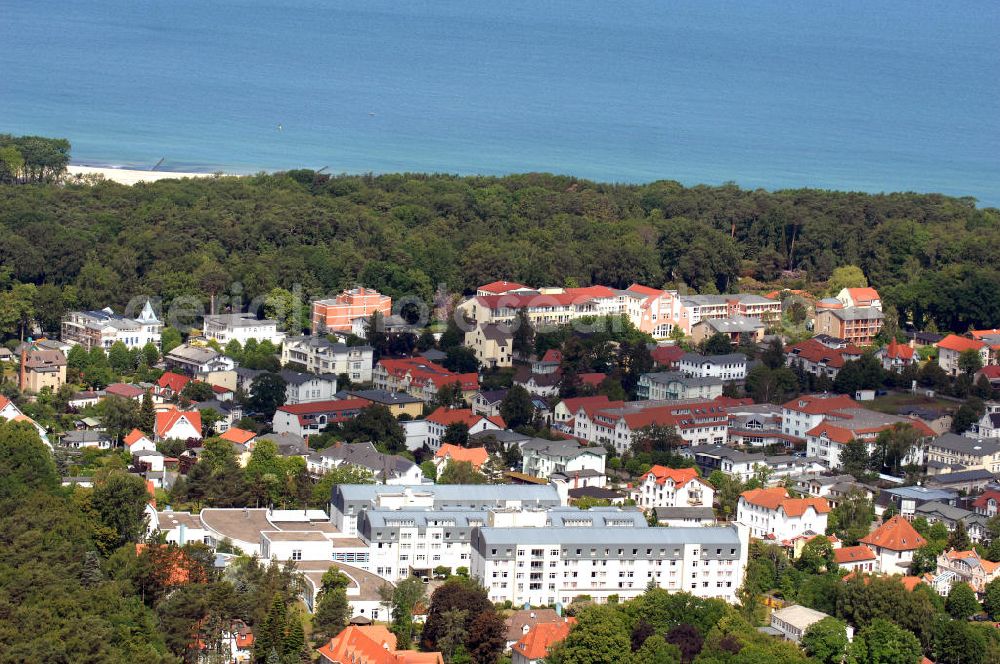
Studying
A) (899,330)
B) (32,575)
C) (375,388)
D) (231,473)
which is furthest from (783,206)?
(32,575)

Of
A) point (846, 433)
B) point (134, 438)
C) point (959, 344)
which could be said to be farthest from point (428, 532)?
point (959, 344)

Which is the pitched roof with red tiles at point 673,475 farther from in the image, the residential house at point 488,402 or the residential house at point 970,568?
the residential house at point 488,402

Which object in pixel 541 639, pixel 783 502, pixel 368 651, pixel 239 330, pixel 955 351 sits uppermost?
pixel 955 351

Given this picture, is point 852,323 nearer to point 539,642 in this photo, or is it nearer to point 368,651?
point 539,642

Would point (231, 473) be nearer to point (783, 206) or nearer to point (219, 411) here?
point (219, 411)

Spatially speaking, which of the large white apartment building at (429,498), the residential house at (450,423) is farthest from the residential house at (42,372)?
the large white apartment building at (429,498)

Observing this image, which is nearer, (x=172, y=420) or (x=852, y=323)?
(x=172, y=420)
